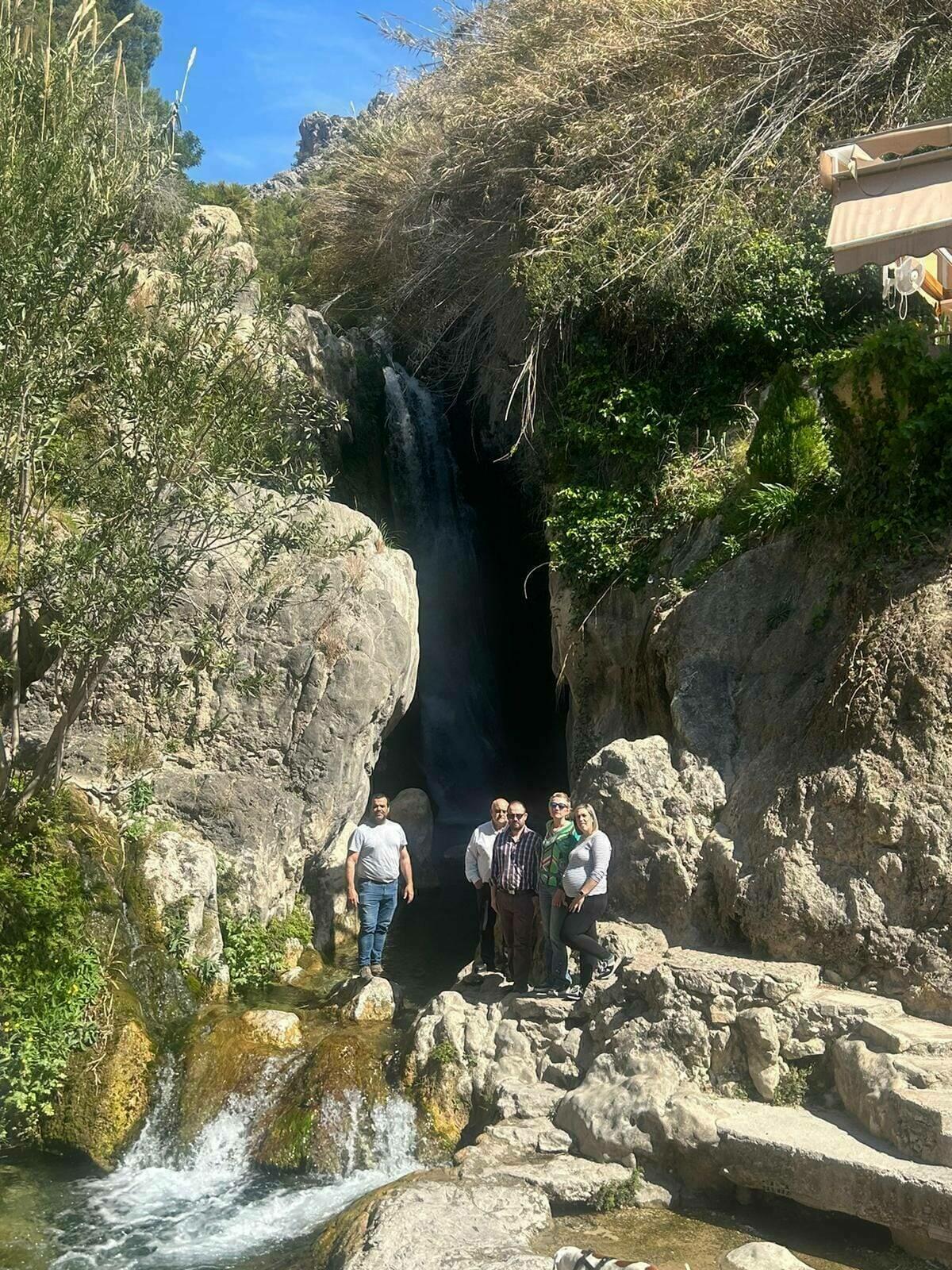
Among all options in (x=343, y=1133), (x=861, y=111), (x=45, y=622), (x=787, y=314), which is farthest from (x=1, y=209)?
(x=861, y=111)

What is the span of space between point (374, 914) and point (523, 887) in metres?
1.87

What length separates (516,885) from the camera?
1020cm

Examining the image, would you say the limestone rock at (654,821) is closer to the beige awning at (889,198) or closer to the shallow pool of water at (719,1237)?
the shallow pool of water at (719,1237)

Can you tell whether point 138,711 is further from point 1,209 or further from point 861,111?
point 861,111

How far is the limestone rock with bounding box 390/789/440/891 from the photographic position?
672 inches

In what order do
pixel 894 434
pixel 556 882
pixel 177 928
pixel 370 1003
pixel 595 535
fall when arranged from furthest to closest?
1. pixel 595 535
2. pixel 177 928
3. pixel 370 1003
4. pixel 894 434
5. pixel 556 882

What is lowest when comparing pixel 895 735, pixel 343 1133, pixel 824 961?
pixel 343 1133

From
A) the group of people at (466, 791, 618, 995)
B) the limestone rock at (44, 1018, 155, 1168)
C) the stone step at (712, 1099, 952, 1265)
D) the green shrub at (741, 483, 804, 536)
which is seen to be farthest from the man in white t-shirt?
the green shrub at (741, 483, 804, 536)

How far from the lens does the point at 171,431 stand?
927 centimetres

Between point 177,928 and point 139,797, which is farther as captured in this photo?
point 139,797

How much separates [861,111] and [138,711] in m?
12.3

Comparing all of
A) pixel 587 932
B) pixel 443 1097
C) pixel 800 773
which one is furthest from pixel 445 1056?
pixel 800 773

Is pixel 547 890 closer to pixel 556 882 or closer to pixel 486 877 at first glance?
pixel 556 882

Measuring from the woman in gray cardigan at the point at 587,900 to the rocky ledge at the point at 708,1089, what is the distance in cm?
31
